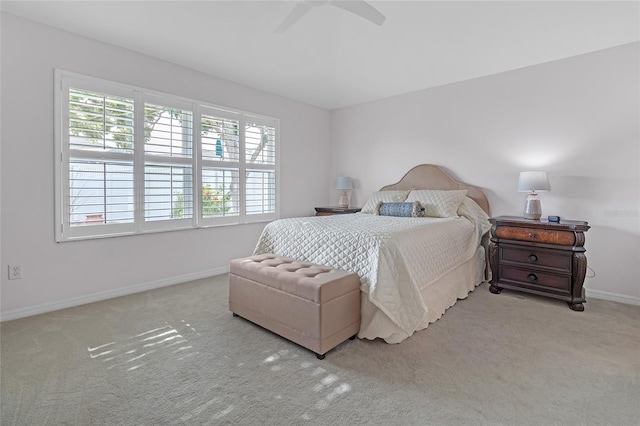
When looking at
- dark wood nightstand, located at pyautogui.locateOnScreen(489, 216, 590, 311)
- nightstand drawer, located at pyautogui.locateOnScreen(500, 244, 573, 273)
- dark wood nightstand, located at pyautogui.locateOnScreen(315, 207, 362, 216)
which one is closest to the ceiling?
dark wood nightstand, located at pyautogui.locateOnScreen(489, 216, 590, 311)

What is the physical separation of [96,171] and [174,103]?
3.65ft

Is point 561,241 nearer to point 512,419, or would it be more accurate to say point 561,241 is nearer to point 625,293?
point 625,293

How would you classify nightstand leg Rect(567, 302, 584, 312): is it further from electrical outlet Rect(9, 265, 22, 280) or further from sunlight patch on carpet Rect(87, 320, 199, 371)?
electrical outlet Rect(9, 265, 22, 280)

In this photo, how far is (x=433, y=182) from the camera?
13.9 feet

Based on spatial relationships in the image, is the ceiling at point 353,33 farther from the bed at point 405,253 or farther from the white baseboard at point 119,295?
the white baseboard at point 119,295

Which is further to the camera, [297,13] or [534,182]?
[534,182]

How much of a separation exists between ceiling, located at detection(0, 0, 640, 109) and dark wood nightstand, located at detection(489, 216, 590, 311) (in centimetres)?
170

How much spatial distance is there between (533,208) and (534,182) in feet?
0.92

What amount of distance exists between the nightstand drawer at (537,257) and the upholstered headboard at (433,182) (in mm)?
747

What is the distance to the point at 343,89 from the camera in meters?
4.44

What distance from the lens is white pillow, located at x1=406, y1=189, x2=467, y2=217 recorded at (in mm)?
3559

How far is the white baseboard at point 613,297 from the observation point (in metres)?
3.02

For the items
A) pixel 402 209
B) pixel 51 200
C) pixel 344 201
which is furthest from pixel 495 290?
pixel 51 200

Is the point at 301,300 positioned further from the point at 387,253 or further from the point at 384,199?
the point at 384,199
